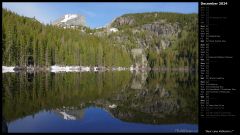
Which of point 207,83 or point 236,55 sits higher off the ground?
point 236,55

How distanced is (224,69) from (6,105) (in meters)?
13.7

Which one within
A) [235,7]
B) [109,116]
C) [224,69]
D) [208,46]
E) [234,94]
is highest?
[235,7]

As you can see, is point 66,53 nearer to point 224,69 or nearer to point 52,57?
point 52,57

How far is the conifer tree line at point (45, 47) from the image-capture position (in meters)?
80.0

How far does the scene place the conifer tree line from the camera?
80.0 metres

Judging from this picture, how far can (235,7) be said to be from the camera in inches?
319

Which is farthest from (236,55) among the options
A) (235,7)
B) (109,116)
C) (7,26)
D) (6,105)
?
(7,26)

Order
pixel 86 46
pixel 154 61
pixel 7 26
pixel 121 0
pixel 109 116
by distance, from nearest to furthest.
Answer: pixel 121 0 → pixel 109 116 → pixel 7 26 → pixel 86 46 → pixel 154 61

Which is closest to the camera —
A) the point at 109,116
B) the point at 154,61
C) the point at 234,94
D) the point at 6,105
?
the point at 234,94

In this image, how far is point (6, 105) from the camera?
19.1 meters

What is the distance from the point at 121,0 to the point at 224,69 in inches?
111

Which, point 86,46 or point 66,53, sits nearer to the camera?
point 66,53

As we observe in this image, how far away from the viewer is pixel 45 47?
98.9 metres

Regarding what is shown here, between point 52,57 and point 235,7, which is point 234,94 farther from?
point 52,57
